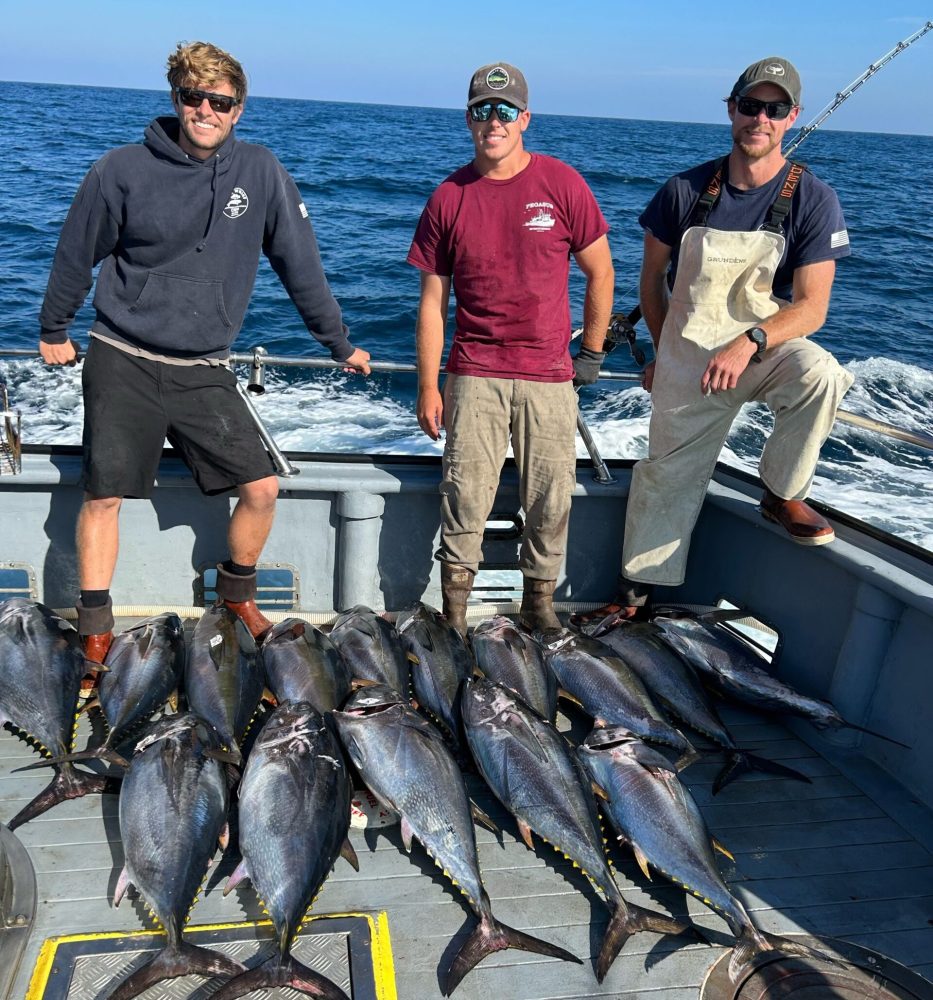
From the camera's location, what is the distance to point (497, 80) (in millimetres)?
3287

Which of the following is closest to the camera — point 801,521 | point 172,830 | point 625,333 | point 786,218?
point 172,830

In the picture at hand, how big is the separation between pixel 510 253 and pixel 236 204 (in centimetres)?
103

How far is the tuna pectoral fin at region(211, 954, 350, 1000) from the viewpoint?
2160mm

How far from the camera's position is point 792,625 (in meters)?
3.73

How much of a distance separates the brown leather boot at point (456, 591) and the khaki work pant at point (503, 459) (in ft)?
0.11

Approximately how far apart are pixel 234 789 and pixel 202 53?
245 cm

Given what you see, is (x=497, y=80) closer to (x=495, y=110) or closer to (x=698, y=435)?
(x=495, y=110)

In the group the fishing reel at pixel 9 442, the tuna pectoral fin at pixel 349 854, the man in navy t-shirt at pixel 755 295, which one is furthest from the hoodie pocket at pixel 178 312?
the tuna pectoral fin at pixel 349 854

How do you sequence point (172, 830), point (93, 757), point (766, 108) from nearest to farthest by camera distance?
point (172, 830) → point (93, 757) → point (766, 108)

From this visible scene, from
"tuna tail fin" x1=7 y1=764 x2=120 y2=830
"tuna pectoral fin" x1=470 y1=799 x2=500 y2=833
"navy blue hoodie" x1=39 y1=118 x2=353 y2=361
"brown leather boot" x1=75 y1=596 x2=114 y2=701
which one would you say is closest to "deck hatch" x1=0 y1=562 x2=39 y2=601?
"brown leather boot" x1=75 y1=596 x2=114 y2=701

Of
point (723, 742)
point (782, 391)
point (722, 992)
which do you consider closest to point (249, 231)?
point (782, 391)

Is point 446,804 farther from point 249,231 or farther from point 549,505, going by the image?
point 249,231

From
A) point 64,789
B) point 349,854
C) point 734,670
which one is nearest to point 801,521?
point 734,670

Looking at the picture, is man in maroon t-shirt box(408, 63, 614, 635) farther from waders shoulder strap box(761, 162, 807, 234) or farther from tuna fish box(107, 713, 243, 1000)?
tuna fish box(107, 713, 243, 1000)
